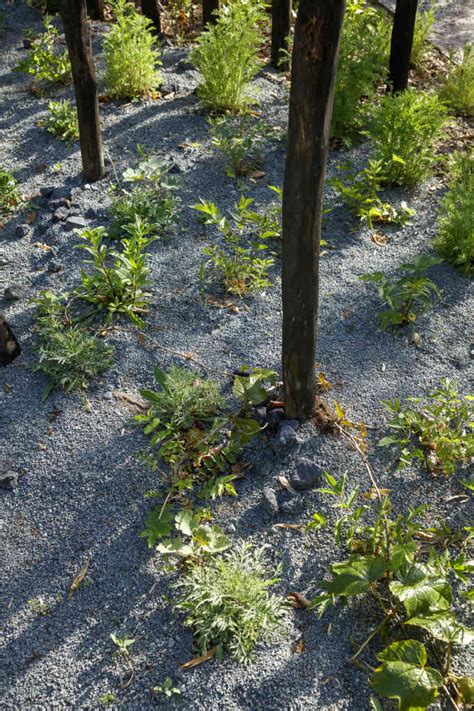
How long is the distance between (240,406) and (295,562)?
0.91 meters

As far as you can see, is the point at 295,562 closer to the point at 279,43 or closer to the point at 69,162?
the point at 69,162

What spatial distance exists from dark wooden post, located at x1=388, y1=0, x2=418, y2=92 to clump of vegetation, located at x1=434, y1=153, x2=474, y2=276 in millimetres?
1451

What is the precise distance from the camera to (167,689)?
254 centimetres

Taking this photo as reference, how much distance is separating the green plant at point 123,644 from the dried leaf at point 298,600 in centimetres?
65

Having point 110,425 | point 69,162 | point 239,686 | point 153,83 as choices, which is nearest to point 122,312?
point 110,425

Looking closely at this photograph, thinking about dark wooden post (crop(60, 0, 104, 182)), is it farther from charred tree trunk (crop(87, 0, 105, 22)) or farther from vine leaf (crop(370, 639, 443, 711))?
vine leaf (crop(370, 639, 443, 711))

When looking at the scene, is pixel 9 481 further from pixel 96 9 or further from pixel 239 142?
pixel 96 9

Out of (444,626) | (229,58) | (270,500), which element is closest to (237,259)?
(270,500)

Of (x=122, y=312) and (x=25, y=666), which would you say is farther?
(x=122, y=312)

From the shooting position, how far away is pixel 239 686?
2.57m

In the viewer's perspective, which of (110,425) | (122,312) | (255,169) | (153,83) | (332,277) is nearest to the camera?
(110,425)

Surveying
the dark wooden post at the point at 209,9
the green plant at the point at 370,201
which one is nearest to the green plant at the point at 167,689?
the green plant at the point at 370,201

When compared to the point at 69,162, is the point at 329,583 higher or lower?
lower

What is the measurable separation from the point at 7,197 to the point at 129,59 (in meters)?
1.68
